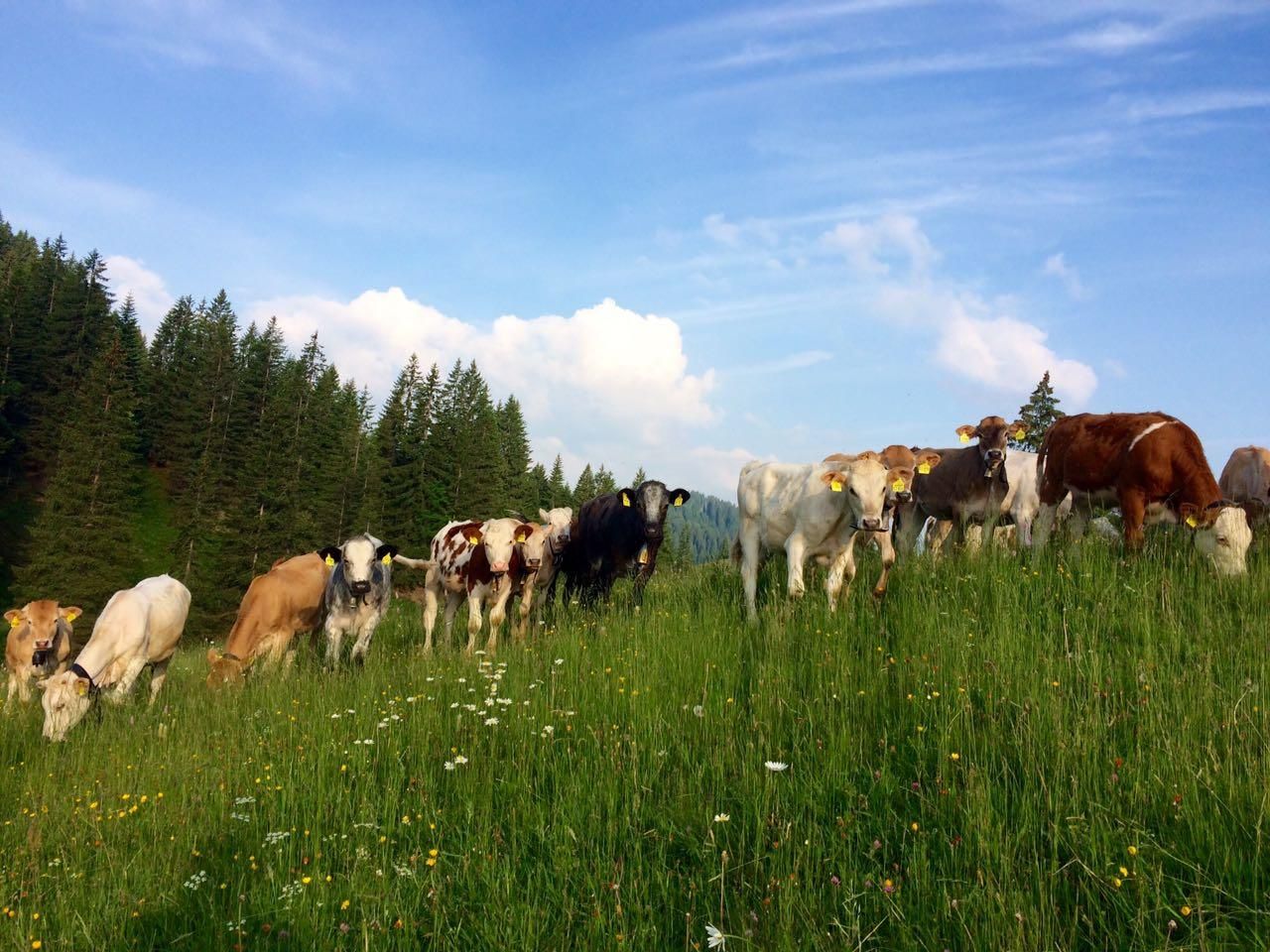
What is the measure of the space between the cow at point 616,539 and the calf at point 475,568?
52.1 inches

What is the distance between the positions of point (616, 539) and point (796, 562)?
4.83 meters

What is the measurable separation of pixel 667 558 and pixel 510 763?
75.6 meters

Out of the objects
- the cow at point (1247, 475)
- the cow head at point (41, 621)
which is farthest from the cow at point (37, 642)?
the cow at point (1247, 475)

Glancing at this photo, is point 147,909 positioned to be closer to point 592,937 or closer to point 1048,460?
point 592,937

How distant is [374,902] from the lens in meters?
4.58

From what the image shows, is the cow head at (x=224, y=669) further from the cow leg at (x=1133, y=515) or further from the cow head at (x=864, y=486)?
the cow leg at (x=1133, y=515)

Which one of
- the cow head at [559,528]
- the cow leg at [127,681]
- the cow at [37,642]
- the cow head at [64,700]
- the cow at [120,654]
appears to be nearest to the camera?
the cow head at [64,700]

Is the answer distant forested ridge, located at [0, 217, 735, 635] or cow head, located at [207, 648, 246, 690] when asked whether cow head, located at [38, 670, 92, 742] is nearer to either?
cow head, located at [207, 648, 246, 690]

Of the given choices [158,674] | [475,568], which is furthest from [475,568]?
[158,674]

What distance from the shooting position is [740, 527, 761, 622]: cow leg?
11.0 metres

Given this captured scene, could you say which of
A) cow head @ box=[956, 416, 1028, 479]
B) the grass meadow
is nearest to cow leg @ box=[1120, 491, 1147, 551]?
the grass meadow

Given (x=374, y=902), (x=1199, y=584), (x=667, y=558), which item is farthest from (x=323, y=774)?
(x=667, y=558)

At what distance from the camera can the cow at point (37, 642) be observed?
1422cm

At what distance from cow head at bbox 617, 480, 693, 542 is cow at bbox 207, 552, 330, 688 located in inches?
230
